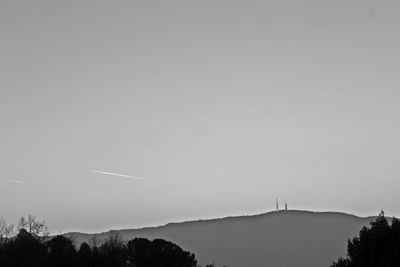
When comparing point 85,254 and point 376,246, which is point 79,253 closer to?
point 85,254

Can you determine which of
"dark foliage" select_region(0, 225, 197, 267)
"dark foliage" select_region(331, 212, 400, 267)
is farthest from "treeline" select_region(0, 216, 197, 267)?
"dark foliage" select_region(331, 212, 400, 267)

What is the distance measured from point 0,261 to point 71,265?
897 centimetres

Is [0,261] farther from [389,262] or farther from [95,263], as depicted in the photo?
[389,262]

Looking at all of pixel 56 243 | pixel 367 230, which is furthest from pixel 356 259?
pixel 56 243

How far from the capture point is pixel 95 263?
227ft

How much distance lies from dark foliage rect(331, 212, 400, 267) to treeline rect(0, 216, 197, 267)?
29938mm

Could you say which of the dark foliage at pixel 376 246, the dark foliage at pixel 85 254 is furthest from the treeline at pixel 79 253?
the dark foliage at pixel 376 246

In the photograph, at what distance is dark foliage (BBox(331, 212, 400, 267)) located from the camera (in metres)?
40.8

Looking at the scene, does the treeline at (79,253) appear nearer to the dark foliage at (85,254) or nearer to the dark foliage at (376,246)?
the dark foliage at (85,254)

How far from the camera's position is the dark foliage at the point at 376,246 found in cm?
4078

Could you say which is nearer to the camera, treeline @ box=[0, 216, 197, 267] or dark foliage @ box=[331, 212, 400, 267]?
dark foliage @ box=[331, 212, 400, 267]

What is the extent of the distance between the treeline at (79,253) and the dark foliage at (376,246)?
29.9 meters

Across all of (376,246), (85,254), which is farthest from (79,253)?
(376,246)

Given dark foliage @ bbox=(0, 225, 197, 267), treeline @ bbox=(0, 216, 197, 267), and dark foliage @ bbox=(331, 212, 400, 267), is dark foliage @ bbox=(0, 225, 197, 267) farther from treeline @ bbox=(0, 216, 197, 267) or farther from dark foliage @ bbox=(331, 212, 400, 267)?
dark foliage @ bbox=(331, 212, 400, 267)
